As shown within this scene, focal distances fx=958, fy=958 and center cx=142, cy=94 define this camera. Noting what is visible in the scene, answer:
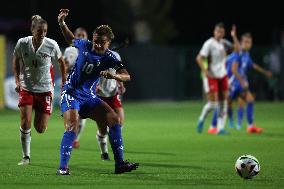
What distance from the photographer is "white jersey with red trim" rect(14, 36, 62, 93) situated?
15.3 metres

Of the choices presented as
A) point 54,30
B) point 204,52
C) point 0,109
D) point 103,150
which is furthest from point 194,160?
point 54,30

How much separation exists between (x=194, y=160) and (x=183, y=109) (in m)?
17.0

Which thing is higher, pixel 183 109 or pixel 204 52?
pixel 204 52

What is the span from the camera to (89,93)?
Answer: 45.3 ft

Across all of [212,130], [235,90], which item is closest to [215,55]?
[212,130]

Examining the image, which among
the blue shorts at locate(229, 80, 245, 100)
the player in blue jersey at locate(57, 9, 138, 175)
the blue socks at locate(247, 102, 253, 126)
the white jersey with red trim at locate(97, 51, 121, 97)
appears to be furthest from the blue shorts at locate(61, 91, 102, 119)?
the blue shorts at locate(229, 80, 245, 100)

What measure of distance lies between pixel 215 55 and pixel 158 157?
627 centimetres

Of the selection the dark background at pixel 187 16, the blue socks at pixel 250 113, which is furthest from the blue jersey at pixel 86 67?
the dark background at pixel 187 16

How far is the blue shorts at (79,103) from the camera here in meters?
13.6

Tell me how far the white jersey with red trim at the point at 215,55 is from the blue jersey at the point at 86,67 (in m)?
8.64

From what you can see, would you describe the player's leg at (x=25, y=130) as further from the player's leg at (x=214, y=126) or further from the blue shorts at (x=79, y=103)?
the player's leg at (x=214, y=126)

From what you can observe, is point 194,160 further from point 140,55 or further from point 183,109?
point 140,55

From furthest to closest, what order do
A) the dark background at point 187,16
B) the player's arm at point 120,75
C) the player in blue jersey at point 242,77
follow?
the dark background at point 187,16
the player in blue jersey at point 242,77
the player's arm at point 120,75

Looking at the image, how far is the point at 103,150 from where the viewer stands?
53.0 ft
